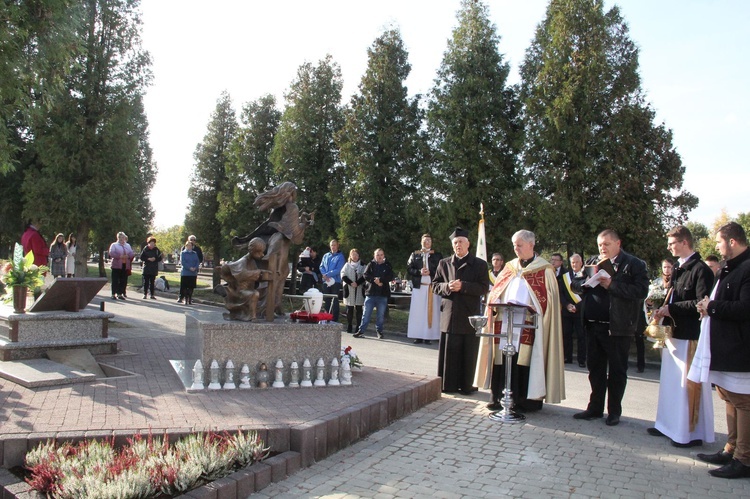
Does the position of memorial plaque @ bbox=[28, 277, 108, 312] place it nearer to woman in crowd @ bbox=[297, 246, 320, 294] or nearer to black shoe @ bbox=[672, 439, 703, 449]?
woman in crowd @ bbox=[297, 246, 320, 294]

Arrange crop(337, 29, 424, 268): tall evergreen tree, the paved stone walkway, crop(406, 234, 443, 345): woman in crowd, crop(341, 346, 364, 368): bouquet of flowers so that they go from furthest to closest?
crop(337, 29, 424, 268): tall evergreen tree
crop(406, 234, 443, 345): woman in crowd
crop(341, 346, 364, 368): bouquet of flowers
the paved stone walkway

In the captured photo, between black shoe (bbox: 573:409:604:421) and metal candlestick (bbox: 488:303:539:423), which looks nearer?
metal candlestick (bbox: 488:303:539:423)

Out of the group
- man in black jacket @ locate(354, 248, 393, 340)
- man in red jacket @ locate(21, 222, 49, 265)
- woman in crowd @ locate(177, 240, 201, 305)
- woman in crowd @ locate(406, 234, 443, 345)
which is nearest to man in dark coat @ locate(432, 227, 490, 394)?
woman in crowd @ locate(406, 234, 443, 345)

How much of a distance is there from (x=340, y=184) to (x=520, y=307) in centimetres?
1707

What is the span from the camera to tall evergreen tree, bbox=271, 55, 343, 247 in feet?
76.7

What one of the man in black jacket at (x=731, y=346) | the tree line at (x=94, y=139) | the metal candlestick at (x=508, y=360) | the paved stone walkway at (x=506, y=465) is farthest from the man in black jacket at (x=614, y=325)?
the tree line at (x=94, y=139)

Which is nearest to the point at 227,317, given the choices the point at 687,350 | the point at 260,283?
the point at 260,283

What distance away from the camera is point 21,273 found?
8.16 meters

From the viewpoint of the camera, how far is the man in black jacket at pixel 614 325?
652 cm

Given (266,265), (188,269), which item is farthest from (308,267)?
(266,265)

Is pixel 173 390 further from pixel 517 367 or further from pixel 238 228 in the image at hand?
pixel 238 228

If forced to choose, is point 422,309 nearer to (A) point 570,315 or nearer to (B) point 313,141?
(A) point 570,315

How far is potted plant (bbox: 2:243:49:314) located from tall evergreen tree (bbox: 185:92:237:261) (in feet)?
71.0

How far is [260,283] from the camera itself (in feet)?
24.1
